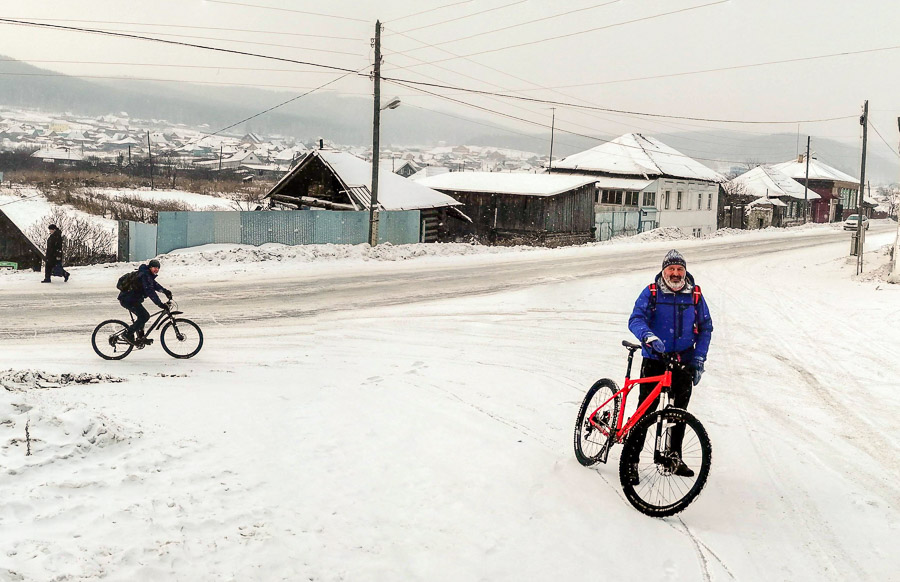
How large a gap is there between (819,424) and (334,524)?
5.92 meters

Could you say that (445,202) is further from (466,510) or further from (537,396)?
(466,510)

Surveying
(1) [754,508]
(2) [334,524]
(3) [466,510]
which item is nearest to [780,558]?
(1) [754,508]

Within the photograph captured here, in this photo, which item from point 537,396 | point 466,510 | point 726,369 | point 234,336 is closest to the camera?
point 466,510

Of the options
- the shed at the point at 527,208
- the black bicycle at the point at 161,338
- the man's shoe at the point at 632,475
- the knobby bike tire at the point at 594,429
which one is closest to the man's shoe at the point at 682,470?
the man's shoe at the point at 632,475

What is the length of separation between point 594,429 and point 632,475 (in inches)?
33.1

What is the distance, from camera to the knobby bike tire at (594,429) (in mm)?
5609

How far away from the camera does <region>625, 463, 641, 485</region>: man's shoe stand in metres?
5.01

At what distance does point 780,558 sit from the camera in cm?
444

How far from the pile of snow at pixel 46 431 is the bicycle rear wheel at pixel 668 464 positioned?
4156 millimetres

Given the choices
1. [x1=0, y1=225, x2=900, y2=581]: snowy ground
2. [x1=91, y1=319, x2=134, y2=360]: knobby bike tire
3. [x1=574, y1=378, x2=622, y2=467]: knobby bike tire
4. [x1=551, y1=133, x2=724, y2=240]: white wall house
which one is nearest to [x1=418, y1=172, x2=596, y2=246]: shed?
[x1=551, y1=133, x2=724, y2=240]: white wall house

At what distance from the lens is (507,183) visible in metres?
39.4

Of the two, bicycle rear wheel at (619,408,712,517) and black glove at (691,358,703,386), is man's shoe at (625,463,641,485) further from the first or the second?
black glove at (691,358,703,386)

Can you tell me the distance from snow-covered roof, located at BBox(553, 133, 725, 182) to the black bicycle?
42.3 metres

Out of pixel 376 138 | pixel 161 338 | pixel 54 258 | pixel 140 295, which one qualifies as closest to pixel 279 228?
pixel 376 138
